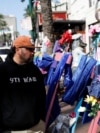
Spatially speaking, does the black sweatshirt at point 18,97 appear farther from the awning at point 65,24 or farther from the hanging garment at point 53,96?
the awning at point 65,24

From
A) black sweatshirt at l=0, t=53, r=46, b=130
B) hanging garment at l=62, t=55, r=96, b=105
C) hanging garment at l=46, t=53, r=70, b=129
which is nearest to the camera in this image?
black sweatshirt at l=0, t=53, r=46, b=130

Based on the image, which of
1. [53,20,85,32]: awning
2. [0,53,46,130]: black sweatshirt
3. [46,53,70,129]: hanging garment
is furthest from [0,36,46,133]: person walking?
[53,20,85,32]: awning

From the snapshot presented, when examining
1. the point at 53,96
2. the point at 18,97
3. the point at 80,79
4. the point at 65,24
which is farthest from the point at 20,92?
the point at 65,24

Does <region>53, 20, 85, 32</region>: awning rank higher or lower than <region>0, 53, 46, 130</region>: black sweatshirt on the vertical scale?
lower

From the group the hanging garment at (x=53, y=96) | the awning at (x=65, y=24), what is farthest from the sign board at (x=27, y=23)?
the hanging garment at (x=53, y=96)

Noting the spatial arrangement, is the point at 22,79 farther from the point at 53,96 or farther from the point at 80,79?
the point at 53,96

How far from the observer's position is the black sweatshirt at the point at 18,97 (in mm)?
3471

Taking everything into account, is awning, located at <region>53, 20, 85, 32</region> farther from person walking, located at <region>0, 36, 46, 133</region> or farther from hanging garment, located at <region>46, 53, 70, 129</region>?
person walking, located at <region>0, 36, 46, 133</region>

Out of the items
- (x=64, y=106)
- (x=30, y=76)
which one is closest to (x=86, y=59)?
(x=30, y=76)

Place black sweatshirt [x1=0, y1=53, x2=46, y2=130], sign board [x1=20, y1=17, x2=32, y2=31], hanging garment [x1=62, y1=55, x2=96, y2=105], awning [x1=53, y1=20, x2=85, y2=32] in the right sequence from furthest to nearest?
awning [x1=53, y1=20, x2=85, y2=32], sign board [x1=20, y1=17, x2=32, y2=31], hanging garment [x1=62, y1=55, x2=96, y2=105], black sweatshirt [x1=0, y1=53, x2=46, y2=130]

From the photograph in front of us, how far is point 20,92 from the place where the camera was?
351cm

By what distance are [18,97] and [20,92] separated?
0.16 ft

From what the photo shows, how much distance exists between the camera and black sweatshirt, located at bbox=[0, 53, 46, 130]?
3.47 meters

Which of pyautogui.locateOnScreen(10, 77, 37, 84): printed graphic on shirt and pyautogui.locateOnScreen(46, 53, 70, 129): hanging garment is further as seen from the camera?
pyautogui.locateOnScreen(46, 53, 70, 129): hanging garment
